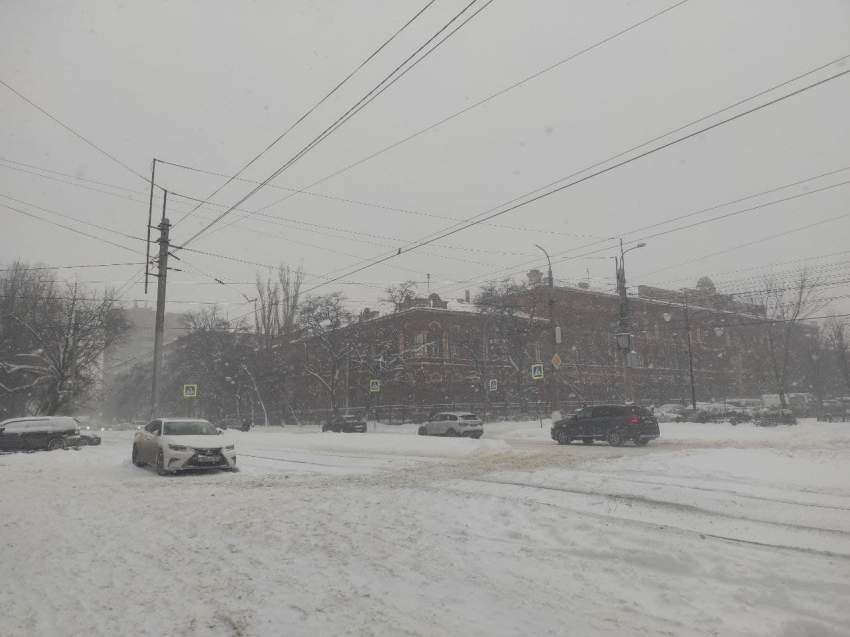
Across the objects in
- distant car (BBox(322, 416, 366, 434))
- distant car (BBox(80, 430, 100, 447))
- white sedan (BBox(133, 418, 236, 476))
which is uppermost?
white sedan (BBox(133, 418, 236, 476))

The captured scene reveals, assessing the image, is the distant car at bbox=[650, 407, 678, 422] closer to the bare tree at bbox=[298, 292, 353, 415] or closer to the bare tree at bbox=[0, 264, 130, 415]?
the bare tree at bbox=[298, 292, 353, 415]

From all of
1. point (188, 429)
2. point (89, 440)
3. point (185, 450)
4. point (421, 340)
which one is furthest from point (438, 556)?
point (421, 340)

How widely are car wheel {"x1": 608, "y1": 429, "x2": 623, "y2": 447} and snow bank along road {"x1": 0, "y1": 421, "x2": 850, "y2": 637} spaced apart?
1017 cm

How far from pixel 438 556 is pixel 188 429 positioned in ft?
35.9

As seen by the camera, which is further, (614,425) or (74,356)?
(74,356)

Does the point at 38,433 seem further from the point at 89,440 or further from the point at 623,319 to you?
the point at 623,319

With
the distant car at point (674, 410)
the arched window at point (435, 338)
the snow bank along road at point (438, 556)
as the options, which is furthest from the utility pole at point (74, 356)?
the distant car at point (674, 410)

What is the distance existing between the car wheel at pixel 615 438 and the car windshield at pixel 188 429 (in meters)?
14.5

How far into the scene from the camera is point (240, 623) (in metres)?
4.11

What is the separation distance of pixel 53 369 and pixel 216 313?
836 inches

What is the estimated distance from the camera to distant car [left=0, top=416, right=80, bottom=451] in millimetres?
20250

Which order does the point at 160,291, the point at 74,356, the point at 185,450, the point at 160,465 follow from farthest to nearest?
the point at 74,356
the point at 160,291
the point at 160,465
the point at 185,450

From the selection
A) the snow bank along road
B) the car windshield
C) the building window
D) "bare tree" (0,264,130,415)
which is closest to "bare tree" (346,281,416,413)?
the building window

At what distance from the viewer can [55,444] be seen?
21.2m
